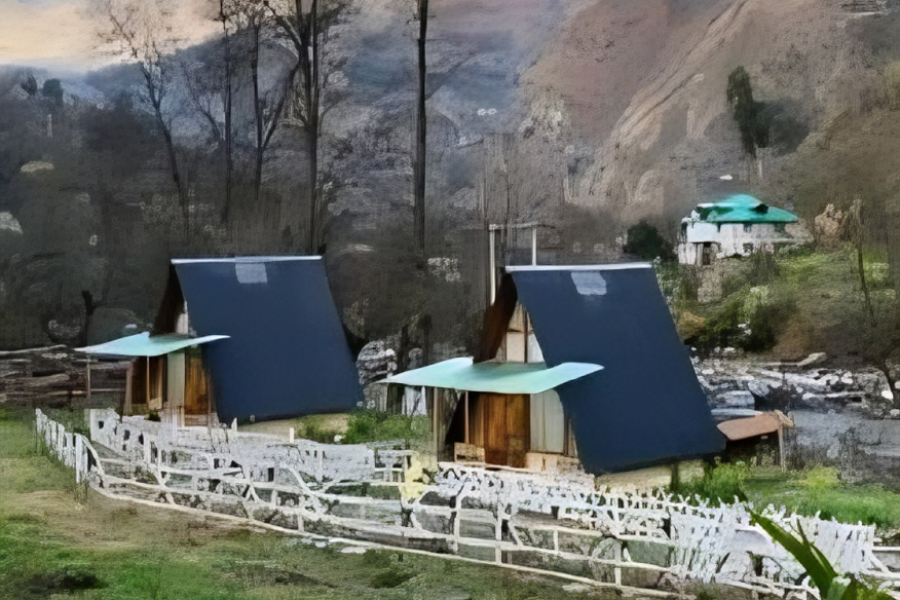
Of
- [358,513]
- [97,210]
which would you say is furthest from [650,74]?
[97,210]

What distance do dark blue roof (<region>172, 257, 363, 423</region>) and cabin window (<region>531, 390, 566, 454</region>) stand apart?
0.91 meters

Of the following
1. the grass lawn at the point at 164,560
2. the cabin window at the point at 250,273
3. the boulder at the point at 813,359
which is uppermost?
the cabin window at the point at 250,273

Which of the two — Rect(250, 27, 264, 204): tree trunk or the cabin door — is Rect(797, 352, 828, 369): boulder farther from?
Rect(250, 27, 264, 204): tree trunk

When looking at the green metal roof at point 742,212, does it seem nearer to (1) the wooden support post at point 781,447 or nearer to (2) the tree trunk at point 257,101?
(1) the wooden support post at point 781,447

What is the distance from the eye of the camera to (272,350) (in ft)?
17.1

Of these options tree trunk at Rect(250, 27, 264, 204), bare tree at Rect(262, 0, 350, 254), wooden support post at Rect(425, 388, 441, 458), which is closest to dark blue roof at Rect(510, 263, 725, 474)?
wooden support post at Rect(425, 388, 441, 458)

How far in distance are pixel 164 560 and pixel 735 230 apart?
2.92 meters

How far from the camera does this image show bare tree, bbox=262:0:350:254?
5.26 metres

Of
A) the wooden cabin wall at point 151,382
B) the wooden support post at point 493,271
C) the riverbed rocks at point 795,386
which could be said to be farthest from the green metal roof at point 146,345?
the riverbed rocks at point 795,386

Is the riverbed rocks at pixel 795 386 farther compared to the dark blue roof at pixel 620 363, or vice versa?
the dark blue roof at pixel 620 363

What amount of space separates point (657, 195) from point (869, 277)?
2.96 feet

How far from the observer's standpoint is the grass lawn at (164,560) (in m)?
4.76

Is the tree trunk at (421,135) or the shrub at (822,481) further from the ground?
the tree trunk at (421,135)

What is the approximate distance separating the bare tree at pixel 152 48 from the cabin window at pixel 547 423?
80.6 inches
